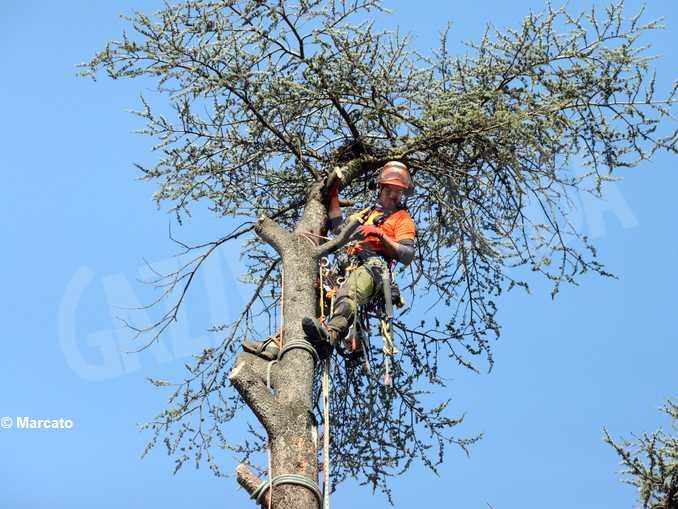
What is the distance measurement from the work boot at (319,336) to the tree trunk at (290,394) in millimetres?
68

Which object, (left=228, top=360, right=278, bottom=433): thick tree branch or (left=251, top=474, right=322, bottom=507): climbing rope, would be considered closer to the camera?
(left=251, top=474, right=322, bottom=507): climbing rope

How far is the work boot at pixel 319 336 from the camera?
671 centimetres

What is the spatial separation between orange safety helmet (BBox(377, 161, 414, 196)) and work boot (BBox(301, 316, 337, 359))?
5.28 ft

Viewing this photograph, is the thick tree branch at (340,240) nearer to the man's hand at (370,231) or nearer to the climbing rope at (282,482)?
the man's hand at (370,231)

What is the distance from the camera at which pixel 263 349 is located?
671 centimetres

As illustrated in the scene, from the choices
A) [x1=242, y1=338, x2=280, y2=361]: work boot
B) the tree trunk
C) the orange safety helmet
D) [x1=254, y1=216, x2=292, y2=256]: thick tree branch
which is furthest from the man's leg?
the orange safety helmet

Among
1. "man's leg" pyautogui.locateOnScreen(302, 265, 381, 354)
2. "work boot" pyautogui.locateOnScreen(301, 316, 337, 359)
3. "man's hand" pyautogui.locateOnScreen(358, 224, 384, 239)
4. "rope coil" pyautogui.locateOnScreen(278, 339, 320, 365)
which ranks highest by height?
"man's hand" pyautogui.locateOnScreen(358, 224, 384, 239)

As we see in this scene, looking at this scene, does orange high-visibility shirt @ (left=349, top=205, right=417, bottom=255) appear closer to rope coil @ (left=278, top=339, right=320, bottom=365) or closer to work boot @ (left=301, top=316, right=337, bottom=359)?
work boot @ (left=301, top=316, right=337, bottom=359)

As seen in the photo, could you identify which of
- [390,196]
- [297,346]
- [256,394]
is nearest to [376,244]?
[390,196]

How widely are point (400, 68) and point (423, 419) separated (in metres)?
2.87

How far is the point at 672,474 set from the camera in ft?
28.1

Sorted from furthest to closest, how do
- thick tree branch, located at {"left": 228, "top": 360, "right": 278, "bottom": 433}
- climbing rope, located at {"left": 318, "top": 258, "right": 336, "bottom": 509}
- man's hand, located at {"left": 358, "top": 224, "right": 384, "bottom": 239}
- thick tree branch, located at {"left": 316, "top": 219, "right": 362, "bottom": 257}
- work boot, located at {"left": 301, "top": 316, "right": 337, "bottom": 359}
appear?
man's hand, located at {"left": 358, "top": 224, "right": 384, "bottom": 239} → thick tree branch, located at {"left": 316, "top": 219, "right": 362, "bottom": 257} → work boot, located at {"left": 301, "top": 316, "right": 337, "bottom": 359} → climbing rope, located at {"left": 318, "top": 258, "right": 336, "bottom": 509} → thick tree branch, located at {"left": 228, "top": 360, "right": 278, "bottom": 433}

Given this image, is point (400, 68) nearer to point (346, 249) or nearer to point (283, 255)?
point (346, 249)

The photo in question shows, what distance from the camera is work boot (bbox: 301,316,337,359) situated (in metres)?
6.71
